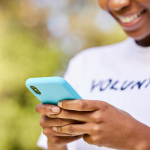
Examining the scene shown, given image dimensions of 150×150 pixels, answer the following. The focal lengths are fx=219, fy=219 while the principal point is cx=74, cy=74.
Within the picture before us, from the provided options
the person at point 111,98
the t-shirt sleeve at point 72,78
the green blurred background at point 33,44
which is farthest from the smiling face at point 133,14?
the green blurred background at point 33,44

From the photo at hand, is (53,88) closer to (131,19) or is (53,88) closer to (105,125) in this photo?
(105,125)

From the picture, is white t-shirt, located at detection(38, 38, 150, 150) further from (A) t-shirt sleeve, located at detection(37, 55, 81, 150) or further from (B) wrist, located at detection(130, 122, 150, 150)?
(B) wrist, located at detection(130, 122, 150, 150)

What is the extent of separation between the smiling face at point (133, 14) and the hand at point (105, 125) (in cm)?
A: 43

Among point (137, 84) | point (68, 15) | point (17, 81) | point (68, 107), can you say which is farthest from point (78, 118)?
point (68, 15)

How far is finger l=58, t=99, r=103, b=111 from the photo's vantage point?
A: 24.0 inches

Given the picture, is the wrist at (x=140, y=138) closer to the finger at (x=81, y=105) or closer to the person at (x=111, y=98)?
the person at (x=111, y=98)

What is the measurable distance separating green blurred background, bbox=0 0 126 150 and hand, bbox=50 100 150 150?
2831mm

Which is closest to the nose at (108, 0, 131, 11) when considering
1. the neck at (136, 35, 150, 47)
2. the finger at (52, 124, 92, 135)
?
the neck at (136, 35, 150, 47)

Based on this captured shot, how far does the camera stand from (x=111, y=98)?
92 centimetres

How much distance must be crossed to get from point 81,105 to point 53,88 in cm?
9

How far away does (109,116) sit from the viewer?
63 cm

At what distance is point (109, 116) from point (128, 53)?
1.68 ft

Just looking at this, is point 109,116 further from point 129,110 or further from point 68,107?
point 129,110

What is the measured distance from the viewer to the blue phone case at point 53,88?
1.95ft
